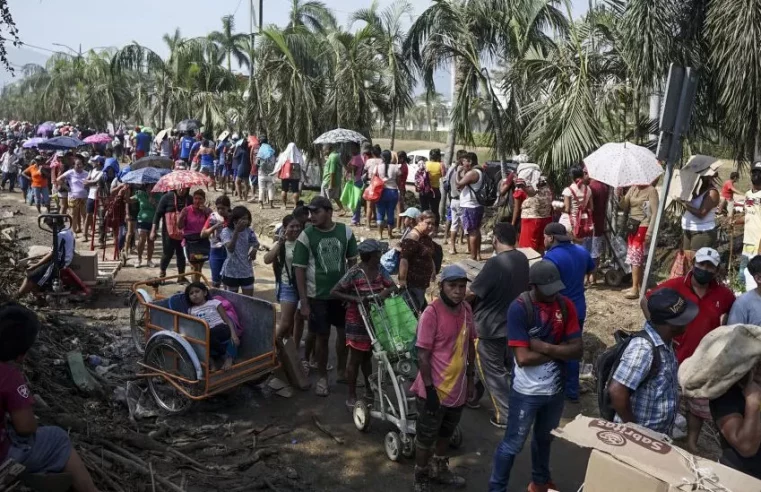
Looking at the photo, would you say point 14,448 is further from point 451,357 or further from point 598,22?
A: point 598,22

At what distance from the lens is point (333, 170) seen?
50.9 feet

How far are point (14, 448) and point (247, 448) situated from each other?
2383 mm

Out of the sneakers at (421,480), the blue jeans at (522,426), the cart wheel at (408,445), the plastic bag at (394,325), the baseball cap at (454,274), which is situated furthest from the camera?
the plastic bag at (394,325)

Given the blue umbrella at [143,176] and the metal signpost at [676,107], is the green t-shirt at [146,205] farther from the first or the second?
the metal signpost at [676,107]

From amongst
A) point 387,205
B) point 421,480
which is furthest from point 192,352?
point 387,205

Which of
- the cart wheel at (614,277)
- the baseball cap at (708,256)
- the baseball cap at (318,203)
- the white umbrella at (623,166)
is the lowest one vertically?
the cart wheel at (614,277)

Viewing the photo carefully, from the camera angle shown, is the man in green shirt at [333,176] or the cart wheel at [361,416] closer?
the cart wheel at [361,416]

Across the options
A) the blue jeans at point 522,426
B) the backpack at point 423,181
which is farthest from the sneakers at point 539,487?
the backpack at point 423,181

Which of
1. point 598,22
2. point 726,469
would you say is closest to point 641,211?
point 598,22

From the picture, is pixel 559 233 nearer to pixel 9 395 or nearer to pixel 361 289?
pixel 361 289

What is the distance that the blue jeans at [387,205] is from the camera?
1340 cm

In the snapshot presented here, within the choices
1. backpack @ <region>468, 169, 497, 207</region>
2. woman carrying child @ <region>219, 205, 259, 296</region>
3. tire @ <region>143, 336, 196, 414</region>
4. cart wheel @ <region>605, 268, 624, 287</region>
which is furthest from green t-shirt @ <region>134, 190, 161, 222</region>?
cart wheel @ <region>605, 268, 624, 287</region>

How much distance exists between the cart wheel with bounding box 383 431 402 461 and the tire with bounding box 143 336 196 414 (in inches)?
66.9

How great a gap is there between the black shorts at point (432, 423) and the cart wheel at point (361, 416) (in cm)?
104
